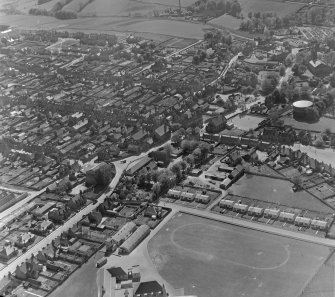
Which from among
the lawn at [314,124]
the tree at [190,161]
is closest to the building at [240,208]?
the tree at [190,161]

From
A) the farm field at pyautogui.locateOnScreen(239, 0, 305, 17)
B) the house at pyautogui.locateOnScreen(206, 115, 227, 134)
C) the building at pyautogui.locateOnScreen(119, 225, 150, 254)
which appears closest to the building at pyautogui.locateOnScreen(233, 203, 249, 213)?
the building at pyautogui.locateOnScreen(119, 225, 150, 254)

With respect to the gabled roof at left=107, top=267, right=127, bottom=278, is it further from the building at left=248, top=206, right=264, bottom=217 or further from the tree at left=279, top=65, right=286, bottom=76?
the tree at left=279, top=65, right=286, bottom=76

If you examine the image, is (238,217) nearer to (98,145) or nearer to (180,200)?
(180,200)

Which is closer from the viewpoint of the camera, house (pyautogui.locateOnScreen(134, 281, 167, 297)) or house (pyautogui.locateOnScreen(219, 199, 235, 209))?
house (pyautogui.locateOnScreen(134, 281, 167, 297))

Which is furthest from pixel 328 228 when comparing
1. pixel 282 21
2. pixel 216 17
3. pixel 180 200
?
pixel 216 17

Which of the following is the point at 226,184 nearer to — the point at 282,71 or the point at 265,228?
the point at 265,228

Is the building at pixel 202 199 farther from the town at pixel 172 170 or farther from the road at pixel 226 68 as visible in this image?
the road at pixel 226 68

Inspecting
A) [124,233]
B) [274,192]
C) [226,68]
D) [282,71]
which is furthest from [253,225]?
[226,68]
